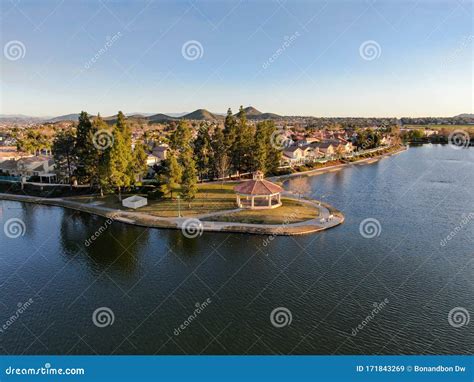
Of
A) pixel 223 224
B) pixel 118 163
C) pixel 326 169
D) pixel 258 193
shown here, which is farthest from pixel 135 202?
pixel 326 169

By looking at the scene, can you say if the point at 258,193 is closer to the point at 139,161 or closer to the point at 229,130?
the point at 139,161

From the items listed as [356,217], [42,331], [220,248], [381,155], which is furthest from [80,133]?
[381,155]

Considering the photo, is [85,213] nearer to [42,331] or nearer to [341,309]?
[42,331]

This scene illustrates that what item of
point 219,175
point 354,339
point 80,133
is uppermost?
point 80,133

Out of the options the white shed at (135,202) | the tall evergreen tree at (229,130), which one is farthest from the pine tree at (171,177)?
the tall evergreen tree at (229,130)

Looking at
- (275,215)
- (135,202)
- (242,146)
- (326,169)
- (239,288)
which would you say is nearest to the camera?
(239,288)
